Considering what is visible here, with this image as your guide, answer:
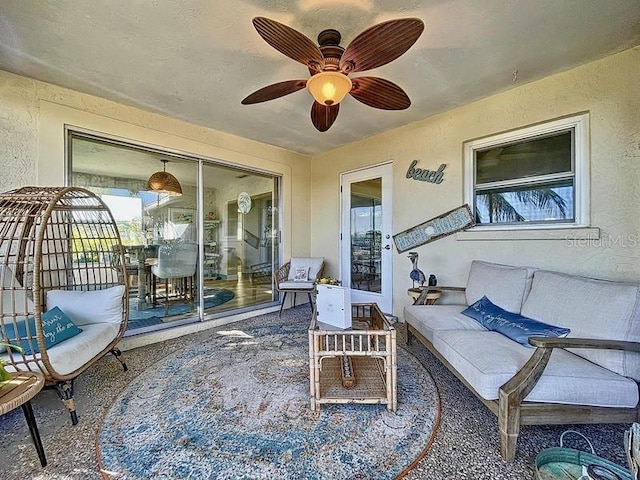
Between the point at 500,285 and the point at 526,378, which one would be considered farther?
the point at 500,285

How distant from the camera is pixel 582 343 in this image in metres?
1.55

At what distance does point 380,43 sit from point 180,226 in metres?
2.99

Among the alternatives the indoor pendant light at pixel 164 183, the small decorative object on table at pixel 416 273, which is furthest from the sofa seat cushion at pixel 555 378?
the indoor pendant light at pixel 164 183

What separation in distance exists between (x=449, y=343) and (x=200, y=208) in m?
3.16

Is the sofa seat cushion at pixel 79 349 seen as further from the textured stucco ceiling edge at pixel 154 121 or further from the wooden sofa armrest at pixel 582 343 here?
the wooden sofa armrest at pixel 582 343

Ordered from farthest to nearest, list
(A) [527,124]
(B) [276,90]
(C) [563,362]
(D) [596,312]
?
(A) [527,124] < (B) [276,90] < (D) [596,312] < (C) [563,362]

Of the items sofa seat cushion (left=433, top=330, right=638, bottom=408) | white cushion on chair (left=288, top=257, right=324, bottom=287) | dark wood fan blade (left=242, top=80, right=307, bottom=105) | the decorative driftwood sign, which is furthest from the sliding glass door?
sofa seat cushion (left=433, top=330, right=638, bottom=408)

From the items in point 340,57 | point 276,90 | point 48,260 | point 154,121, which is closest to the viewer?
point 340,57

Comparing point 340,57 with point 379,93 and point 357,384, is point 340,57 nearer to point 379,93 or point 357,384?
point 379,93

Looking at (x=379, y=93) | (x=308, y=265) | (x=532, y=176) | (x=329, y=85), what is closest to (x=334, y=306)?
(x=329, y=85)

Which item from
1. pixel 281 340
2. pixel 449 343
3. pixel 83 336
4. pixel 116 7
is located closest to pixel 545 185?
pixel 449 343

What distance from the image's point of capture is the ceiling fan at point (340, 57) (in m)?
1.57

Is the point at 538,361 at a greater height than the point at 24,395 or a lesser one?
greater

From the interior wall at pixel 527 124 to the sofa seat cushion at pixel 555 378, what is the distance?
1106 mm
